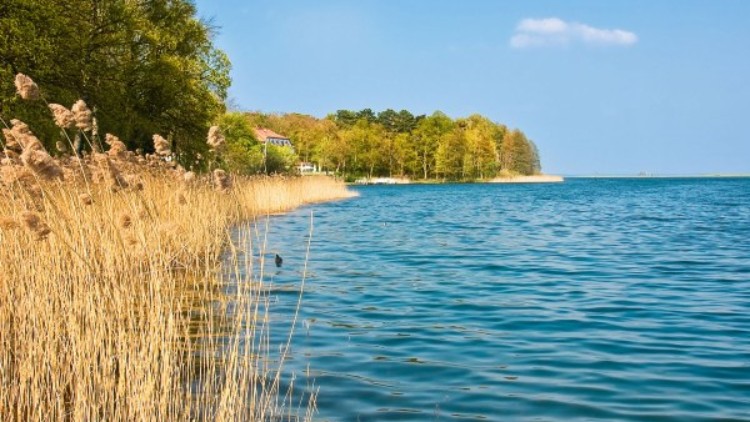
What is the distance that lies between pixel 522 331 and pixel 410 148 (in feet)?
378

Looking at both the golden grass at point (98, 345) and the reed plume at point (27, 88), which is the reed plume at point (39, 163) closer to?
the golden grass at point (98, 345)

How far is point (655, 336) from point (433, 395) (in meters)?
3.32

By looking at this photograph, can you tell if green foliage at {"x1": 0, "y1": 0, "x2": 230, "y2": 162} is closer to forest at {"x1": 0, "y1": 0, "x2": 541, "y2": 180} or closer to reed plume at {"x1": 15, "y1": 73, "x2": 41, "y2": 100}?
forest at {"x1": 0, "y1": 0, "x2": 541, "y2": 180}

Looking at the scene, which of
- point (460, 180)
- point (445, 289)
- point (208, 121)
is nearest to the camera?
point (445, 289)

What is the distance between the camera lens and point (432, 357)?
22.2 ft

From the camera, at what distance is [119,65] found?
100ft

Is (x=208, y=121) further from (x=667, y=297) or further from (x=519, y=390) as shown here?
(x=519, y=390)

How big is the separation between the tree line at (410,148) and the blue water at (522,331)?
88.3 m

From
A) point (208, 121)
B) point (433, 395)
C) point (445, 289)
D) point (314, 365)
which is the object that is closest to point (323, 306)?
point (445, 289)

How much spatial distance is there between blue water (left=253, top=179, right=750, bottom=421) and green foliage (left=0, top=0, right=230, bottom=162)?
32.5 ft

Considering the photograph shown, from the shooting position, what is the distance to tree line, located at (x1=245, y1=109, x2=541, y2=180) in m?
115

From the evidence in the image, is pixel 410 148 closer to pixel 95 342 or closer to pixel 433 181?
pixel 433 181

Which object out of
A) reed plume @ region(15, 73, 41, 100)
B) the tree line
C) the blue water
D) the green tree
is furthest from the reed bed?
the green tree

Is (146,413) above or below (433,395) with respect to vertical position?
above
